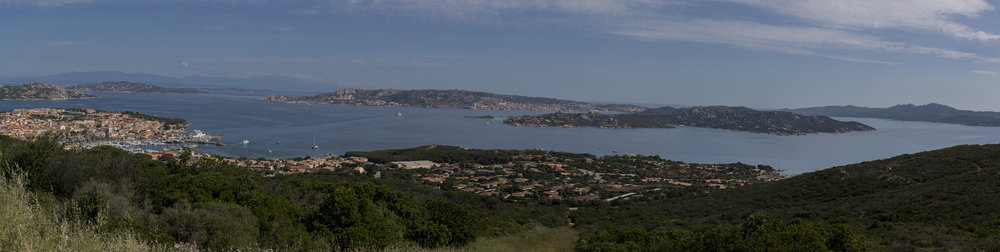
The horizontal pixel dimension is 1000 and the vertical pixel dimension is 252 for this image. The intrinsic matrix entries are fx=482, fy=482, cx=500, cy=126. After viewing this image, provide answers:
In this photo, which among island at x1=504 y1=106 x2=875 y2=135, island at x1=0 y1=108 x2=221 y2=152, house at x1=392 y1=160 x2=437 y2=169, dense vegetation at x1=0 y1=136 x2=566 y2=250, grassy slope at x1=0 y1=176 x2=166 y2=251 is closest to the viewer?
grassy slope at x1=0 y1=176 x2=166 y2=251

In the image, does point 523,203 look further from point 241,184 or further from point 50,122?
point 50,122

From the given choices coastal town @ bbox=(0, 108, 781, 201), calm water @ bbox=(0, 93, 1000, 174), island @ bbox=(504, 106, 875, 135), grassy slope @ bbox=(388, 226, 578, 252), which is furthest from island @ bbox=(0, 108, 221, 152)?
island @ bbox=(504, 106, 875, 135)

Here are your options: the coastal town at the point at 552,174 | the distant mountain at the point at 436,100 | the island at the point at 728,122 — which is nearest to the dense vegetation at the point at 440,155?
the coastal town at the point at 552,174

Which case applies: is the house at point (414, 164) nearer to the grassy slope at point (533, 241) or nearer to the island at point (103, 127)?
the island at point (103, 127)

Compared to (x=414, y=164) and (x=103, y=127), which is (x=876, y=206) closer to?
(x=414, y=164)

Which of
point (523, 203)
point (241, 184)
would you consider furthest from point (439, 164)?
point (241, 184)

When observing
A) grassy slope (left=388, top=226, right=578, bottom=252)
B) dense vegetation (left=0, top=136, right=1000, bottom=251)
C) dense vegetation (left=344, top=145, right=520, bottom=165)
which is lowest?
dense vegetation (left=344, top=145, right=520, bottom=165)

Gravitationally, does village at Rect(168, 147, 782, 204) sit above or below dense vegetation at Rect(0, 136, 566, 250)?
below

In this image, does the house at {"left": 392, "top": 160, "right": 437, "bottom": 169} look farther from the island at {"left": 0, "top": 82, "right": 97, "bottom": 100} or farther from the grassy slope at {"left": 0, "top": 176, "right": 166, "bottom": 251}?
the island at {"left": 0, "top": 82, "right": 97, "bottom": 100}
